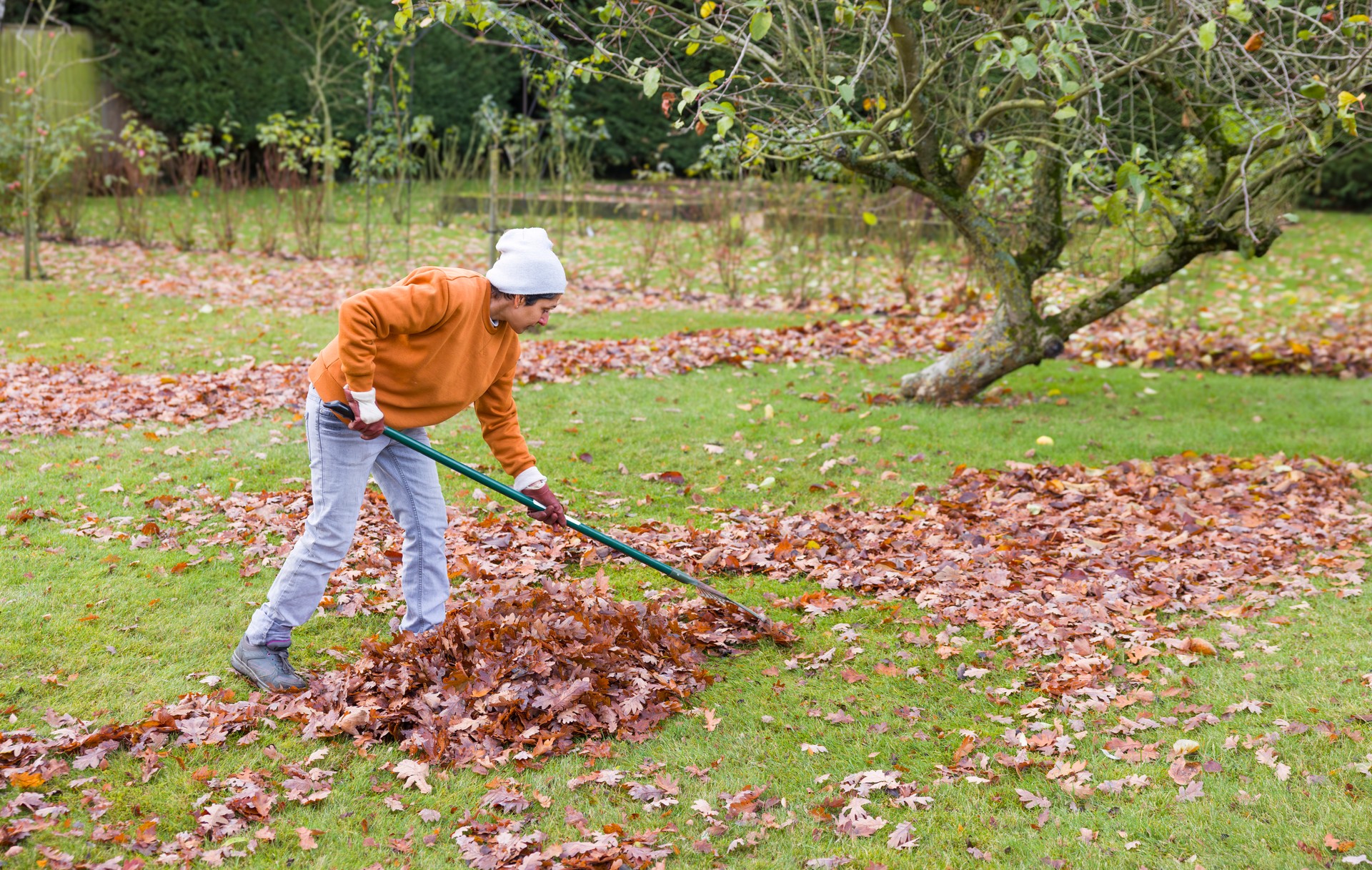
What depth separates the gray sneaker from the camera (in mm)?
3672

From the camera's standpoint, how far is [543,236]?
3.52m

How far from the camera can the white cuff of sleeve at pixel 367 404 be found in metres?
3.32

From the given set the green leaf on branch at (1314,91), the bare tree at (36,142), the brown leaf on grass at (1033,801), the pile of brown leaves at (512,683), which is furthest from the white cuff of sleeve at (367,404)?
the bare tree at (36,142)

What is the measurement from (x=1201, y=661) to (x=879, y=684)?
125 cm

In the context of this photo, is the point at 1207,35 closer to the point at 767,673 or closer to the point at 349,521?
the point at 767,673

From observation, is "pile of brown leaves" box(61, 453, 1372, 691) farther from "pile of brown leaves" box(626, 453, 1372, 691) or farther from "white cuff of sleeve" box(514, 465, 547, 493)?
"white cuff of sleeve" box(514, 465, 547, 493)

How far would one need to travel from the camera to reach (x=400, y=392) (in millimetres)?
3529

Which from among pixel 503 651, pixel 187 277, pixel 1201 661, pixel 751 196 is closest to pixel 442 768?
pixel 503 651

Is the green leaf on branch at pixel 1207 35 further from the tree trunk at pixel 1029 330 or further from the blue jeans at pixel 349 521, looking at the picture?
the blue jeans at pixel 349 521

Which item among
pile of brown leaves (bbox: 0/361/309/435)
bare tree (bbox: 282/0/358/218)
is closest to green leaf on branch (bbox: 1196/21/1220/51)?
pile of brown leaves (bbox: 0/361/309/435)

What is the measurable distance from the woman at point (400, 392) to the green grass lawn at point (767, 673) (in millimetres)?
483

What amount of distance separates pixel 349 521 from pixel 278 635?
19.2 inches

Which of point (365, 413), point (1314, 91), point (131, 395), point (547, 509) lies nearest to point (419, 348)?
point (365, 413)

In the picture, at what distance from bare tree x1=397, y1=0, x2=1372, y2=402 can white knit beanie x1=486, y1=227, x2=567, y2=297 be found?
54.5 inches
